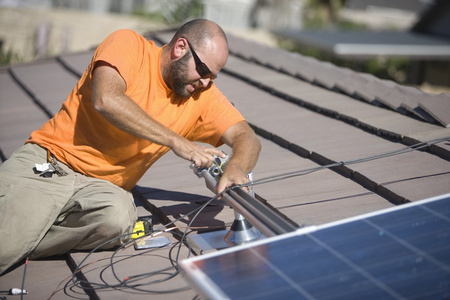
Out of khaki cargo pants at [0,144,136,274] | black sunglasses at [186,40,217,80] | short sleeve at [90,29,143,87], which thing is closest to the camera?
khaki cargo pants at [0,144,136,274]

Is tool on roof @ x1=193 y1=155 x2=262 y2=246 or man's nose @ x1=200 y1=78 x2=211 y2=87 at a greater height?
man's nose @ x1=200 y1=78 x2=211 y2=87

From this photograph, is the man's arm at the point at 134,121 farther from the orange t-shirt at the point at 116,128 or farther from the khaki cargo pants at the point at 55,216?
the khaki cargo pants at the point at 55,216

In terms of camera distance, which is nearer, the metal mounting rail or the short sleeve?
the metal mounting rail

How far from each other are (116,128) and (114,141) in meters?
0.09

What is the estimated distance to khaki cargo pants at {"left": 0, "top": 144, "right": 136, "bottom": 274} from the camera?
3.62 m

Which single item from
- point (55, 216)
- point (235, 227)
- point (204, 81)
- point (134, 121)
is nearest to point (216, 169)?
point (235, 227)

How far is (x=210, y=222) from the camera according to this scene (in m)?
3.86

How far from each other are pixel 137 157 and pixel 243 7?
33656 mm

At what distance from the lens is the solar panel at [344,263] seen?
2244 millimetres

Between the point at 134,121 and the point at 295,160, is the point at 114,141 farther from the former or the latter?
the point at 295,160

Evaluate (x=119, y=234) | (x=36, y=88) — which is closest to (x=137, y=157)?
(x=119, y=234)

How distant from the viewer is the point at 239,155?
387cm

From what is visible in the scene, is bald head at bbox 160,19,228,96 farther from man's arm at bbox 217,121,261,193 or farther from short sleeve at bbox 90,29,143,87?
man's arm at bbox 217,121,261,193

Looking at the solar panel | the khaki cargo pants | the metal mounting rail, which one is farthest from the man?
the solar panel
